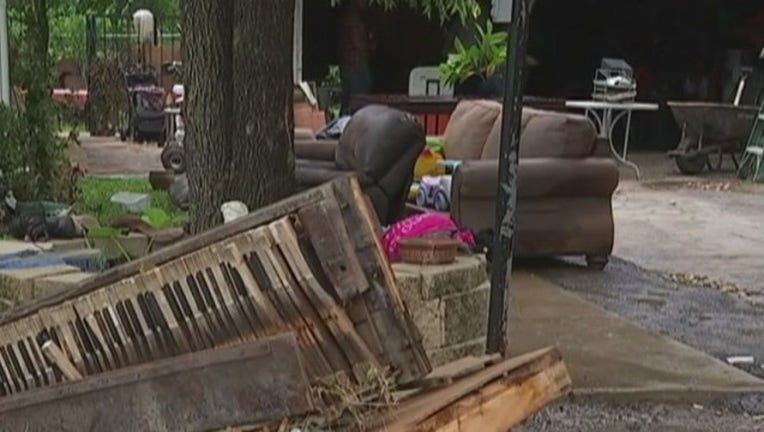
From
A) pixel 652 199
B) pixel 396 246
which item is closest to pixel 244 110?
pixel 396 246

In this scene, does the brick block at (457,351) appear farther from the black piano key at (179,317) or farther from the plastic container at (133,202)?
the plastic container at (133,202)

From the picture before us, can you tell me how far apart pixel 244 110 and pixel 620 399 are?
5.78 ft

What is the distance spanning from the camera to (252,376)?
1.78m

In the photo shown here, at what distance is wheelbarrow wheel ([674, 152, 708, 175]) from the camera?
36.9 ft

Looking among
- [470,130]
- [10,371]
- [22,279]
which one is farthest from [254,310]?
[470,130]

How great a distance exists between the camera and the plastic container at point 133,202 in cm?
566

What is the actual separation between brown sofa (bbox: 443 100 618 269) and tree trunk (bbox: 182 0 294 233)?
8.88 ft

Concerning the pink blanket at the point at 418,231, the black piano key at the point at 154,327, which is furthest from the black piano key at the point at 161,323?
the pink blanket at the point at 418,231

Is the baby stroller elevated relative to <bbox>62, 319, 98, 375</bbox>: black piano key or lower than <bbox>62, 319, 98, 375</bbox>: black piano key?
lower

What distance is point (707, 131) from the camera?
442 inches

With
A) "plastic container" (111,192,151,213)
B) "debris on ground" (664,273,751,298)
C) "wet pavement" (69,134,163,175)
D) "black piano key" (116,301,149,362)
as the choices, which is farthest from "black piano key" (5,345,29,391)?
"wet pavement" (69,134,163,175)

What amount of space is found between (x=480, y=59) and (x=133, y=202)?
16.0 ft

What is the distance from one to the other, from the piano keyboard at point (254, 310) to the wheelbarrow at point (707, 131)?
976 cm

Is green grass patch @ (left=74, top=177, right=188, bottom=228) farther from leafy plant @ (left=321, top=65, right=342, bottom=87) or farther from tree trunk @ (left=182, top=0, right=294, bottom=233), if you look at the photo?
leafy plant @ (left=321, top=65, right=342, bottom=87)
